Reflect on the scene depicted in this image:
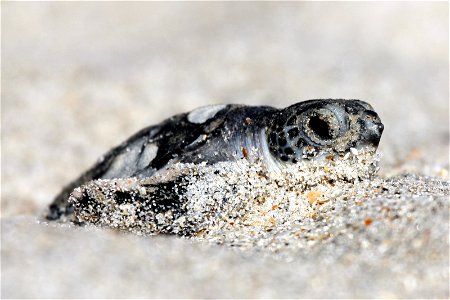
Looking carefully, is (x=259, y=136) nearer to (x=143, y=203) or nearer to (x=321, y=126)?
(x=321, y=126)

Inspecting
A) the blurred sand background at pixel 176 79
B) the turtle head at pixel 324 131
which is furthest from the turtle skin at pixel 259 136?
the blurred sand background at pixel 176 79

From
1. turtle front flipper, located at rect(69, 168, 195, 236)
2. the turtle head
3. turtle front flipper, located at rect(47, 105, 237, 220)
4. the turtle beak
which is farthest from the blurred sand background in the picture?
the turtle beak

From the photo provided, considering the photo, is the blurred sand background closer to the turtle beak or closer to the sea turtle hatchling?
the sea turtle hatchling

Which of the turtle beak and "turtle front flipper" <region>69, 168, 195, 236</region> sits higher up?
the turtle beak

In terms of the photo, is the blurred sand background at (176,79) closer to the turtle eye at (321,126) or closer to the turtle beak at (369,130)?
the turtle eye at (321,126)

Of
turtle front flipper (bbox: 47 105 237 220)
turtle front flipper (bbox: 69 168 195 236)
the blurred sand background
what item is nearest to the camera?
the blurred sand background

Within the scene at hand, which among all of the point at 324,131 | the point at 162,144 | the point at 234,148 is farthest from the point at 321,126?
the point at 162,144

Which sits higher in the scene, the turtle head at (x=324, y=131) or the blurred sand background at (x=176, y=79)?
the blurred sand background at (x=176, y=79)

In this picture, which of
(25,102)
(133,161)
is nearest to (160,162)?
(133,161)
